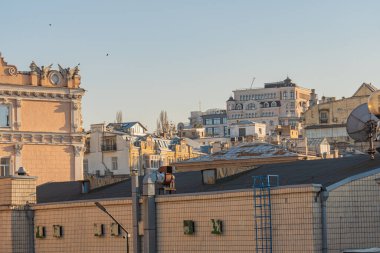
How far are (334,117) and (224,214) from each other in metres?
117

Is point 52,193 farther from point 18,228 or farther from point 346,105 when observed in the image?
point 346,105

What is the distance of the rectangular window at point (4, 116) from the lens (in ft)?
283

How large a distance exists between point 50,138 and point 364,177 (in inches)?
2019

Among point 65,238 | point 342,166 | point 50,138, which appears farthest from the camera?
point 50,138

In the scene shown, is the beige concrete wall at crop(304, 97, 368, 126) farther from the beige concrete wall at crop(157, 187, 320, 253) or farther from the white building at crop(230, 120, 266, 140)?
the beige concrete wall at crop(157, 187, 320, 253)

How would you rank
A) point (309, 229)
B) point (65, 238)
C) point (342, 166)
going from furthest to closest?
point (65, 238), point (342, 166), point (309, 229)

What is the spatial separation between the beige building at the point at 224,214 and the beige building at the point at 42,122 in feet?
109

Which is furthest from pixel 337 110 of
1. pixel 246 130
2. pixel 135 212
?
pixel 135 212

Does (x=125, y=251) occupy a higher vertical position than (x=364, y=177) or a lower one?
lower

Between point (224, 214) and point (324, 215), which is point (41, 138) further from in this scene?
point (324, 215)

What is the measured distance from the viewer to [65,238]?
164 ft

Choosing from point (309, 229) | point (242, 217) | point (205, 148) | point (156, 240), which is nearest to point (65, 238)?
point (156, 240)

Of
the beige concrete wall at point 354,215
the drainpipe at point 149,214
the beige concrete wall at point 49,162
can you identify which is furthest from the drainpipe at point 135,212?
the beige concrete wall at point 49,162

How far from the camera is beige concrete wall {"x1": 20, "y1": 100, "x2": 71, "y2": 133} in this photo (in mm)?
87188
